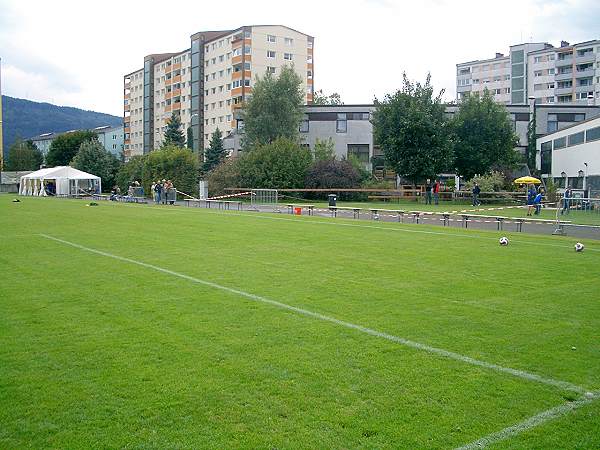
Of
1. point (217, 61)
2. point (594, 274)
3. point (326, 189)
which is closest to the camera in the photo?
point (594, 274)

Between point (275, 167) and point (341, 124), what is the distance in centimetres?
2587

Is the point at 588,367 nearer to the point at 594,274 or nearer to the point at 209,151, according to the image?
the point at 594,274

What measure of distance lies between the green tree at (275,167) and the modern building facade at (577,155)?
71.6 ft

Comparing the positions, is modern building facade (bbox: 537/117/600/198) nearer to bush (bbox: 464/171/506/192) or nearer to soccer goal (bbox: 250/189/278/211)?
bush (bbox: 464/171/506/192)

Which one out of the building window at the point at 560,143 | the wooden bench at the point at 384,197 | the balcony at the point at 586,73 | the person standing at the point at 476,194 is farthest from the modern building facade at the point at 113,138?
the person standing at the point at 476,194

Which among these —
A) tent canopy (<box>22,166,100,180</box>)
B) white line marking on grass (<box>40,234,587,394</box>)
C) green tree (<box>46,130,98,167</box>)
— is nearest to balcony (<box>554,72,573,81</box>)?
tent canopy (<box>22,166,100,180</box>)

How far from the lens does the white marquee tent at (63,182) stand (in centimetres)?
6353

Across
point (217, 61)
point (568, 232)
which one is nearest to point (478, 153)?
point (568, 232)

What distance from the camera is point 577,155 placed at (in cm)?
4803

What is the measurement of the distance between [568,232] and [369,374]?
59.1ft

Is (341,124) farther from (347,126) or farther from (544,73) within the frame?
(544,73)

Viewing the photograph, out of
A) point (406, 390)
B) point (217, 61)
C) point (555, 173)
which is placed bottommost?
point (406, 390)

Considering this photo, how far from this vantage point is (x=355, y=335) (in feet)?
23.6

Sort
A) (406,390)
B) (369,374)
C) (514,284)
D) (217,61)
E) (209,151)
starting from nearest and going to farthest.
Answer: (406,390), (369,374), (514,284), (209,151), (217,61)
